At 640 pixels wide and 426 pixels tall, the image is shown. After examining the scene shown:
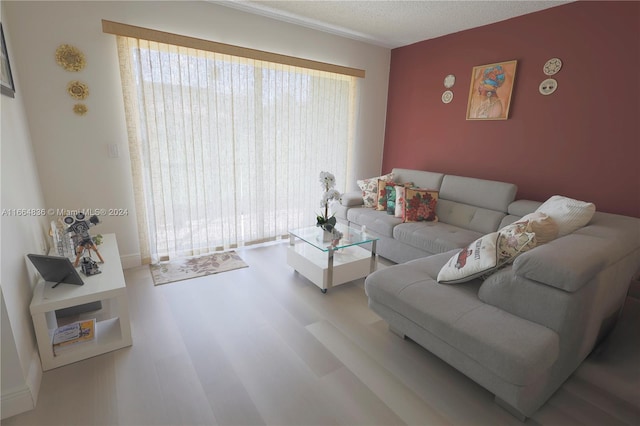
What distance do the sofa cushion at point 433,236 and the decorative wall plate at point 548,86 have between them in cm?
149

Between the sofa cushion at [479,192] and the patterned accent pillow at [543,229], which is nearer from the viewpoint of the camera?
the patterned accent pillow at [543,229]

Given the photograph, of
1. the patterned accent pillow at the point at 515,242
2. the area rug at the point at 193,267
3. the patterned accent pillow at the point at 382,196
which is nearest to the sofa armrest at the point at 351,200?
the patterned accent pillow at the point at 382,196

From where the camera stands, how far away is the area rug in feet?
9.81

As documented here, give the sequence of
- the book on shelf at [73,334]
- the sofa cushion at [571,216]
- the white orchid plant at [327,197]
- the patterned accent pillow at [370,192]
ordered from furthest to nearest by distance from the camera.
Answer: the patterned accent pillow at [370,192], the white orchid plant at [327,197], the sofa cushion at [571,216], the book on shelf at [73,334]

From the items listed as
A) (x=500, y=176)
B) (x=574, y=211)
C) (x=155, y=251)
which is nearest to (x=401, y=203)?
(x=500, y=176)

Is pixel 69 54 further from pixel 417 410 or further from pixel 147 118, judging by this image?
pixel 417 410

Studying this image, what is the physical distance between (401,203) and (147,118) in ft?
8.78

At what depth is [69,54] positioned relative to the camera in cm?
254

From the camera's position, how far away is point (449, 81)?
3818mm

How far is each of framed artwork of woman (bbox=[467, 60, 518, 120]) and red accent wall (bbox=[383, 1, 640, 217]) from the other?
7cm

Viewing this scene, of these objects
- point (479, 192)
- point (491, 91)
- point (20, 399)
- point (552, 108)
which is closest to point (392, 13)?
point (491, 91)

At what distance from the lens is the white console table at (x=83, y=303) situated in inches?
69.1

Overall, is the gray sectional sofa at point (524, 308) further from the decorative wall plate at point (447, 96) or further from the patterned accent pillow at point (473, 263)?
the decorative wall plate at point (447, 96)

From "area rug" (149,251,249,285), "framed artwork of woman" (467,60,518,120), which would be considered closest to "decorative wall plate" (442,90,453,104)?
"framed artwork of woman" (467,60,518,120)
